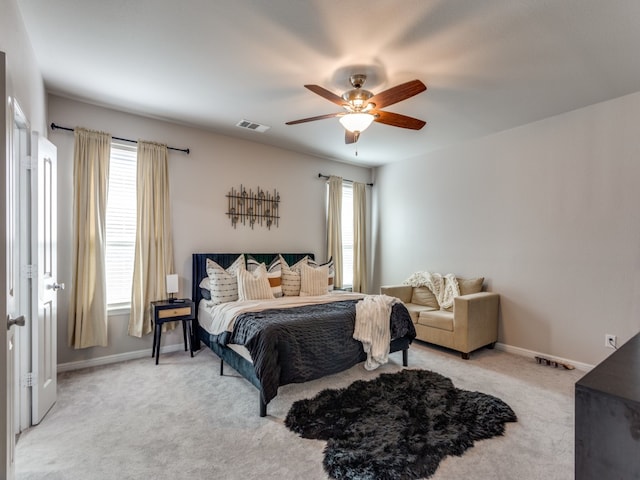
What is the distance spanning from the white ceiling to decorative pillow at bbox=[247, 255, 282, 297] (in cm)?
186

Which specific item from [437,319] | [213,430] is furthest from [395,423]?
[437,319]

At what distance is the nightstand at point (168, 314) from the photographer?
3.49 metres

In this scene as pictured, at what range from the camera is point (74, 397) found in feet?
9.04

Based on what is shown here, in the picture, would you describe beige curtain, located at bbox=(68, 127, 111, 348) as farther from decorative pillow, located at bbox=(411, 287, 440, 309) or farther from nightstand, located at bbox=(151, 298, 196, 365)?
decorative pillow, located at bbox=(411, 287, 440, 309)

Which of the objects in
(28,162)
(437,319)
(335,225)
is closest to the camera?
(28,162)

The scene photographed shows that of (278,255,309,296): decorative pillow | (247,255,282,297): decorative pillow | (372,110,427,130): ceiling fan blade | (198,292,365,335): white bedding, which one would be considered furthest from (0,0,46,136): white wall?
(278,255,309,296): decorative pillow

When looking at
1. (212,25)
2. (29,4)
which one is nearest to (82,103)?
(29,4)

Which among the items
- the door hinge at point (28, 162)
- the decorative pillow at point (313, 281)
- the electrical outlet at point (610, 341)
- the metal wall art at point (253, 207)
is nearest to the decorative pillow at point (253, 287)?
the decorative pillow at point (313, 281)

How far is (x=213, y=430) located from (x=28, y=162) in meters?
2.31

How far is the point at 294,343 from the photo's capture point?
264 cm

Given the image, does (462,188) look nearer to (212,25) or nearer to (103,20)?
(212,25)

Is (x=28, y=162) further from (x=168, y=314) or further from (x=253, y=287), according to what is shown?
(x=253, y=287)

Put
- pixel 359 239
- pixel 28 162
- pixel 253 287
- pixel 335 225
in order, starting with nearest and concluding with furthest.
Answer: pixel 28 162, pixel 253 287, pixel 335 225, pixel 359 239

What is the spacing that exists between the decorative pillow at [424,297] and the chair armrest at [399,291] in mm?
73
